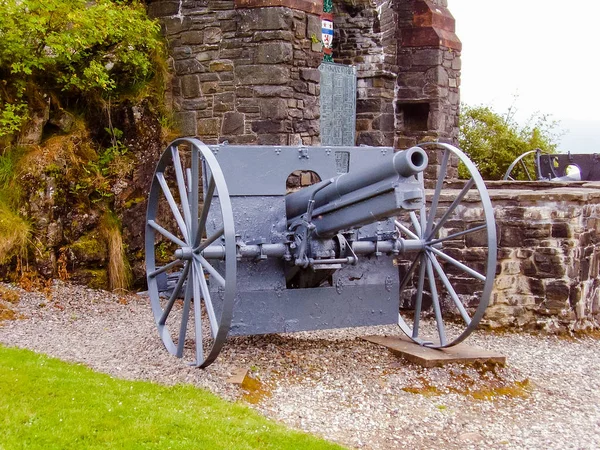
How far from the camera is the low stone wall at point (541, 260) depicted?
24.4ft

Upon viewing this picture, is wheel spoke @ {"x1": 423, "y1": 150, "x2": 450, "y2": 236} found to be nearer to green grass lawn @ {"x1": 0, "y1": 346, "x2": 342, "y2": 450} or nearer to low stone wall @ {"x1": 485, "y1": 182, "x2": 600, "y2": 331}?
low stone wall @ {"x1": 485, "y1": 182, "x2": 600, "y2": 331}

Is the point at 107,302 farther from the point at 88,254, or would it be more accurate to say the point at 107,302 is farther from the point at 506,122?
the point at 506,122

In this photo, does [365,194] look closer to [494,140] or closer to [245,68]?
[245,68]

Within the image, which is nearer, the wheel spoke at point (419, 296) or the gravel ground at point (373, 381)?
the gravel ground at point (373, 381)

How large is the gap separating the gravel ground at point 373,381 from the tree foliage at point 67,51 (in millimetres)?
2515

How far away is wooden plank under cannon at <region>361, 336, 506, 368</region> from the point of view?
596 centimetres

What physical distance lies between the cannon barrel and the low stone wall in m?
2.62

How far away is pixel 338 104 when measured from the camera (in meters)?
12.0

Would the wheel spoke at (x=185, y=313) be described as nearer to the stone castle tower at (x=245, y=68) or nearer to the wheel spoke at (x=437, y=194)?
the wheel spoke at (x=437, y=194)

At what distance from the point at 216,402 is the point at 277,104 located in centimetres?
488

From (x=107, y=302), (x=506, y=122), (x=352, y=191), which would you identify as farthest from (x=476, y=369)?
(x=506, y=122)

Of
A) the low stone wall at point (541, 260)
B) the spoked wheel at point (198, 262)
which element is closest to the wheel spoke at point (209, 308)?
the spoked wheel at point (198, 262)

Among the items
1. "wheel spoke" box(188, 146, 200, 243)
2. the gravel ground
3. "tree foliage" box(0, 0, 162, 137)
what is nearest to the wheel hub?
"wheel spoke" box(188, 146, 200, 243)

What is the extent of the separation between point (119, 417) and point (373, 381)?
78.4 inches
